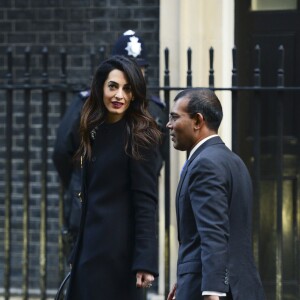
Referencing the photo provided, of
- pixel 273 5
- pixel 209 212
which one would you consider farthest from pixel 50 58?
pixel 209 212

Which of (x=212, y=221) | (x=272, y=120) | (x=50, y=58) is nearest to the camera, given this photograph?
(x=212, y=221)

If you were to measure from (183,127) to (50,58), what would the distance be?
13.0 ft

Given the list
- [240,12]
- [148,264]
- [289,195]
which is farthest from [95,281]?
[240,12]

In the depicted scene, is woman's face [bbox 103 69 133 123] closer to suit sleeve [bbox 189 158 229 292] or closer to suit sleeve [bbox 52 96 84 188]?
suit sleeve [bbox 189 158 229 292]

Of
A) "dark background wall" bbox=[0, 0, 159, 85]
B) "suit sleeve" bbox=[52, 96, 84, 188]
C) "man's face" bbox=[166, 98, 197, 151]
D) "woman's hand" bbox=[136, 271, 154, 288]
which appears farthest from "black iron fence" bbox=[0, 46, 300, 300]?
"man's face" bbox=[166, 98, 197, 151]

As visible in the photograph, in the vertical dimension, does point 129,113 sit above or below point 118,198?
above

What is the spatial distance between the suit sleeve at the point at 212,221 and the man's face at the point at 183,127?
245mm

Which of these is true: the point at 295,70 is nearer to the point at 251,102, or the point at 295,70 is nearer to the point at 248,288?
the point at 251,102

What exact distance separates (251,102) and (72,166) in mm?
1957

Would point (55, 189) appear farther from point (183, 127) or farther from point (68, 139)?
point (183, 127)

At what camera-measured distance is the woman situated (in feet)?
16.5

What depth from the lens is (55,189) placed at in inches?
326

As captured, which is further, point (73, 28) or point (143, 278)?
point (73, 28)

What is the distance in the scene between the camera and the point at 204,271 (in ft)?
14.1
